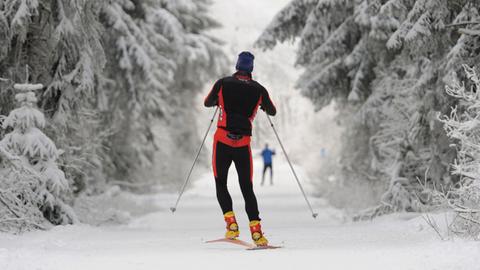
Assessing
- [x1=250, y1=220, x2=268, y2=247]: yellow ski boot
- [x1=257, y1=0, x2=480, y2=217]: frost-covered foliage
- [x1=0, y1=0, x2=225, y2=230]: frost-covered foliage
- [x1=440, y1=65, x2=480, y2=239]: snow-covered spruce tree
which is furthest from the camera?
[x1=0, y1=0, x2=225, y2=230]: frost-covered foliage

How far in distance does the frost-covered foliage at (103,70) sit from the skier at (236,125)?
3.30 meters

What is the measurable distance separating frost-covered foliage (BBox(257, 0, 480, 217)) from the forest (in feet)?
0.10

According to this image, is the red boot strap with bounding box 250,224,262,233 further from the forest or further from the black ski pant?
the forest

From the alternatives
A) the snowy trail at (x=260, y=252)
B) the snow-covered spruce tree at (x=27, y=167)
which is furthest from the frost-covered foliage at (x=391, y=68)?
the snow-covered spruce tree at (x=27, y=167)

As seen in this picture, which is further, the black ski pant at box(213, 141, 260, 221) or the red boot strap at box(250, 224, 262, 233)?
the black ski pant at box(213, 141, 260, 221)

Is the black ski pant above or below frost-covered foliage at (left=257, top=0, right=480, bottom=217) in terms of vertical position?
below

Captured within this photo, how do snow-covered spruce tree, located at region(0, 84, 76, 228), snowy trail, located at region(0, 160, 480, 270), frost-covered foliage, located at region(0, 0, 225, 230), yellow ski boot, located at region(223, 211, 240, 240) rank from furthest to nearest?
1. frost-covered foliage, located at region(0, 0, 225, 230)
2. snow-covered spruce tree, located at region(0, 84, 76, 228)
3. yellow ski boot, located at region(223, 211, 240, 240)
4. snowy trail, located at region(0, 160, 480, 270)

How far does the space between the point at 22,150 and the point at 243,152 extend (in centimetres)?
359

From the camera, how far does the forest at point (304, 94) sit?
1088 cm

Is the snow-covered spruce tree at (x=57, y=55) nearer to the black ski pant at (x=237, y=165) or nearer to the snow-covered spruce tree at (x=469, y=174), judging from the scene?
the black ski pant at (x=237, y=165)

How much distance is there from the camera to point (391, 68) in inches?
632

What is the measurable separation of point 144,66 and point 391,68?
5.95 metres

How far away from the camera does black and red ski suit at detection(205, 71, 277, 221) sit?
9.03 m

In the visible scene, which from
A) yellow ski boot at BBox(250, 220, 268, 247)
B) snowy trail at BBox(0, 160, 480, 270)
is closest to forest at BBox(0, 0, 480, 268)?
snowy trail at BBox(0, 160, 480, 270)
